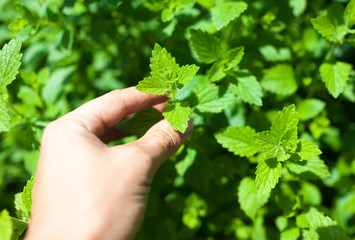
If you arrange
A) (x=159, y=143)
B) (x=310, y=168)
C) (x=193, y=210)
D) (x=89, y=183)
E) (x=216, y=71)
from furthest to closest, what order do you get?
(x=193, y=210), (x=216, y=71), (x=310, y=168), (x=159, y=143), (x=89, y=183)

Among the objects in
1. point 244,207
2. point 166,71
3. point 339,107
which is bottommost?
point 339,107

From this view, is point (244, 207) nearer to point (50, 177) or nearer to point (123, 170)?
point (123, 170)

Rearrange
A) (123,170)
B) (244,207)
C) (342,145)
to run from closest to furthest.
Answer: (123,170) → (244,207) → (342,145)

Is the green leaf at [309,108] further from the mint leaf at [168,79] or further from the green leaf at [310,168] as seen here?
the mint leaf at [168,79]

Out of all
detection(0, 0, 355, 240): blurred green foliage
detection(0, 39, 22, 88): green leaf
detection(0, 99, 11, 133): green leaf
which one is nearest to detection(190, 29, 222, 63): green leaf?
detection(0, 0, 355, 240): blurred green foliage

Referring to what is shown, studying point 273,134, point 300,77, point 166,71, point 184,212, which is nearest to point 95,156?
point 166,71

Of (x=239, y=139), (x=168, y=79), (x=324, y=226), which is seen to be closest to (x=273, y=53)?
(x=239, y=139)

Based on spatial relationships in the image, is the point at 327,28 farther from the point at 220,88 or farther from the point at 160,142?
the point at 160,142

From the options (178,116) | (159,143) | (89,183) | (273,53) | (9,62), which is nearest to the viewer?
(89,183)
